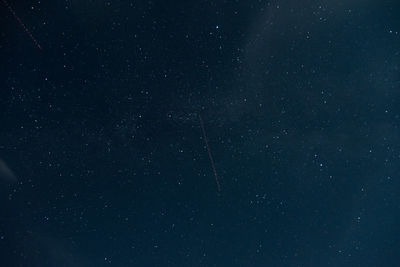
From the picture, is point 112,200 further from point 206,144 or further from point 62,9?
point 62,9

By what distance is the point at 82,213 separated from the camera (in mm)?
1590

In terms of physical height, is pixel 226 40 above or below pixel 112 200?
above

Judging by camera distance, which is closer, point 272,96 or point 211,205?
point 272,96

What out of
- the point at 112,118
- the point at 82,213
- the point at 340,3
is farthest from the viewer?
the point at 82,213

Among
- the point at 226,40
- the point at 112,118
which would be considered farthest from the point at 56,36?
the point at 226,40

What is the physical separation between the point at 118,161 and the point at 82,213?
35 cm

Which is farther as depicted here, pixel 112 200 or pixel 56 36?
pixel 112 200

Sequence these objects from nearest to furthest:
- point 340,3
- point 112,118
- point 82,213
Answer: point 340,3 < point 112,118 < point 82,213

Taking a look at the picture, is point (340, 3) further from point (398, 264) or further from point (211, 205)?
point (398, 264)

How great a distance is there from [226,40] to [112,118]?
2.21 ft

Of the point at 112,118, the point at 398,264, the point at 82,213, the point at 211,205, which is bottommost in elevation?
the point at 398,264

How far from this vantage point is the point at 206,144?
4.96 ft

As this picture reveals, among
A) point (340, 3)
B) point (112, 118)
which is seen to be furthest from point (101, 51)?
point (340, 3)

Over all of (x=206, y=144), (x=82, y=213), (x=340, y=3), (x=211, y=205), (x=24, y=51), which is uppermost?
(x=24, y=51)
